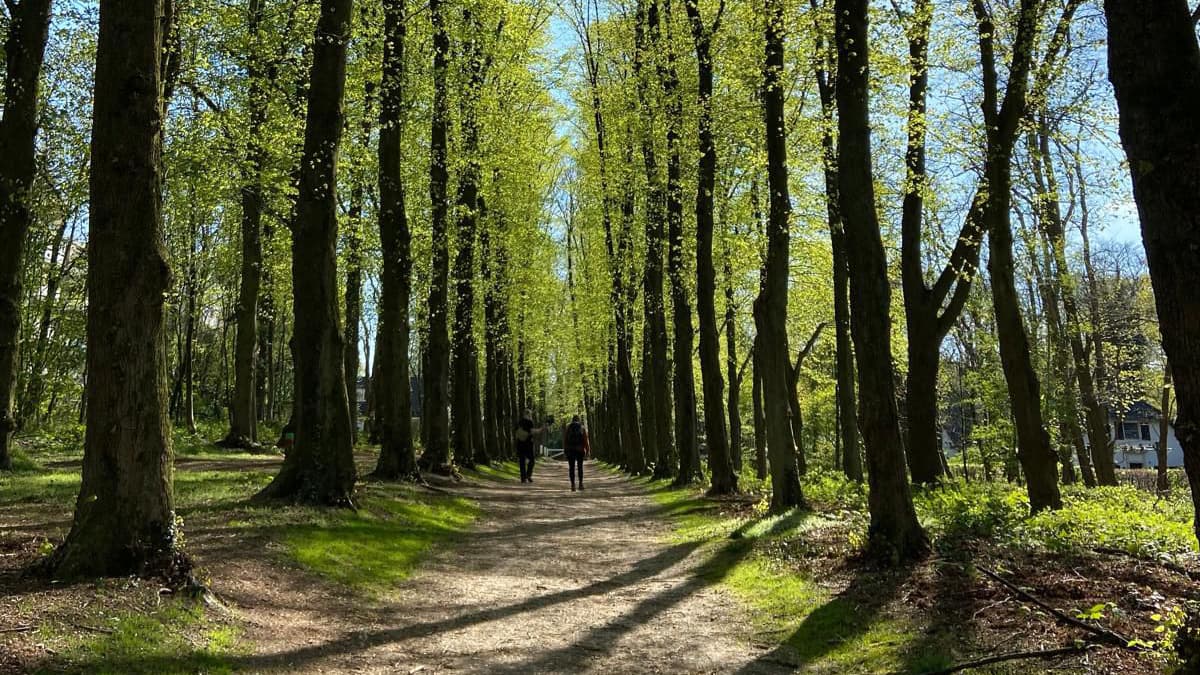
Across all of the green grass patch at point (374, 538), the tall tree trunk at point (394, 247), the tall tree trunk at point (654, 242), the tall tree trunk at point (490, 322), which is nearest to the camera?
the green grass patch at point (374, 538)

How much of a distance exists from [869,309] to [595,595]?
4452 mm

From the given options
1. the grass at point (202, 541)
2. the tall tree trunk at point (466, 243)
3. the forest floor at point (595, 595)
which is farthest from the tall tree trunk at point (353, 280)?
the forest floor at point (595, 595)

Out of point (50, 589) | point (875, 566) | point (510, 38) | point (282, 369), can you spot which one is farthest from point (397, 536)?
point (282, 369)

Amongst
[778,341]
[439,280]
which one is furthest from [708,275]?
[439,280]

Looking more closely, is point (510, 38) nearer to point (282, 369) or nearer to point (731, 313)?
point (731, 313)

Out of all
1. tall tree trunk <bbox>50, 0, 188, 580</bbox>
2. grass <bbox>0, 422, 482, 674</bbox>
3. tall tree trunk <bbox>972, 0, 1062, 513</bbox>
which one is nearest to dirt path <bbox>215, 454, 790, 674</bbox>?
grass <bbox>0, 422, 482, 674</bbox>

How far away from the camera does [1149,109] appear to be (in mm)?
3930

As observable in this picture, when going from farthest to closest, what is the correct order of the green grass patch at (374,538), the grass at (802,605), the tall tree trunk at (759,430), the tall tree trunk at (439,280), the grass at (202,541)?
the tall tree trunk at (759,430) < the tall tree trunk at (439,280) < the green grass patch at (374,538) < the grass at (802,605) < the grass at (202,541)

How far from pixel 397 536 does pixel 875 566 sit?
6.32 m

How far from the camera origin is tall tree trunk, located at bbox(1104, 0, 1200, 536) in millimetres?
3752

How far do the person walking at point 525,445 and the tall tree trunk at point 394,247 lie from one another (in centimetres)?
572

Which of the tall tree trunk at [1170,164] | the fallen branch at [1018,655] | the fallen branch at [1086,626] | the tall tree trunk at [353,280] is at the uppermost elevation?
the tall tree trunk at [353,280]

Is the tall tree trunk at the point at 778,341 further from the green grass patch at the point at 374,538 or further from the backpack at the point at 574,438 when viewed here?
the backpack at the point at 574,438

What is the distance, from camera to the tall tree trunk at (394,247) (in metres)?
15.4
